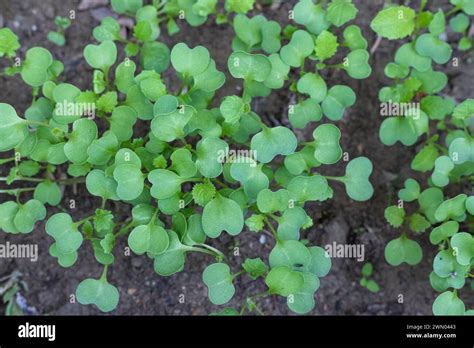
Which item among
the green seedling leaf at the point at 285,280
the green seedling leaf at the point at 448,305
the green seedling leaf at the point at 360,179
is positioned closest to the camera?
the green seedling leaf at the point at 285,280

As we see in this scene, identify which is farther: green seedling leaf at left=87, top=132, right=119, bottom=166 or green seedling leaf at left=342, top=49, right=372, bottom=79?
green seedling leaf at left=342, top=49, right=372, bottom=79

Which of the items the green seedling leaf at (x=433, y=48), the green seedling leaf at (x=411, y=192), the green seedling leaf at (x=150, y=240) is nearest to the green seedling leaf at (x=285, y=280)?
the green seedling leaf at (x=150, y=240)

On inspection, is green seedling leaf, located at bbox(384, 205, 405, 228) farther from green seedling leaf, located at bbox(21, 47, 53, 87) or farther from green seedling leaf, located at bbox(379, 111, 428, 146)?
green seedling leaf, located at bbox(21, 47, 53, 87)

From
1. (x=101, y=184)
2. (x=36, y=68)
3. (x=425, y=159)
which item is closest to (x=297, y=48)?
(x=425, y=159)

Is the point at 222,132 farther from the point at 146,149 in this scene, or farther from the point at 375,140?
the point at 375,140

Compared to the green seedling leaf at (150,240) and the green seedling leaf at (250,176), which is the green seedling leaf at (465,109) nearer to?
the green seedling leaf at (250,176)

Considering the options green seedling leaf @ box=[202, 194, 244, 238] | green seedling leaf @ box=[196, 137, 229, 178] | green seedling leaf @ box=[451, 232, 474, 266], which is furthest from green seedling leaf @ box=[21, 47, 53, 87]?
green seedling leaf @ box=[451, 232, 474, 266]
